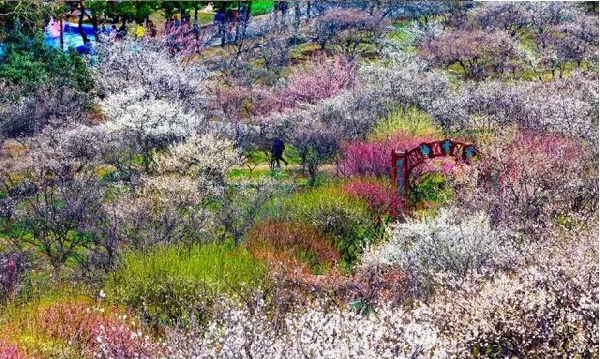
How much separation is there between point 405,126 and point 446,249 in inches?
663

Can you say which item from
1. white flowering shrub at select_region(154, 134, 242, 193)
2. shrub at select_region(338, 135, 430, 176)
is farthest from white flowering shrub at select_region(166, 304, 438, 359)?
white flowering shrub at select_region(154, 134, 242, 193)

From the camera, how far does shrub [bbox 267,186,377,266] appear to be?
25078 millimetres

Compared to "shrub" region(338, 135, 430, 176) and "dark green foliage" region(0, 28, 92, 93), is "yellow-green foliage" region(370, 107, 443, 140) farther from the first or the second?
"dark green foliage" region(0, 28, 92, 93)

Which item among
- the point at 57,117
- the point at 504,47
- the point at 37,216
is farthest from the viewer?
the point at 504,47

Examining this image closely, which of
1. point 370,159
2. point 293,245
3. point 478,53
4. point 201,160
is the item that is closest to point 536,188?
point 293,245

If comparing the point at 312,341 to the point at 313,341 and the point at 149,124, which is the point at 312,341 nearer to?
the point at 313,341

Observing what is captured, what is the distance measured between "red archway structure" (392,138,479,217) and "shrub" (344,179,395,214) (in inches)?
13.1

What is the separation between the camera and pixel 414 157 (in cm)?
2916

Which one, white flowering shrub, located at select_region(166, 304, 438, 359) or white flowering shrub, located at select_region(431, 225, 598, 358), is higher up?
white flowering shrub, located at select_region(166, 304, 438, 359)

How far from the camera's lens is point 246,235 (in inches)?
930

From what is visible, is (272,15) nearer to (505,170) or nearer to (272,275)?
(505,170)

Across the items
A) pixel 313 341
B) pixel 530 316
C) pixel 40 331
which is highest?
pixel 313 341

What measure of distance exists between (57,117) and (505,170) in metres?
24.0

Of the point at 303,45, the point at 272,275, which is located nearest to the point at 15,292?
the point at 272,275
